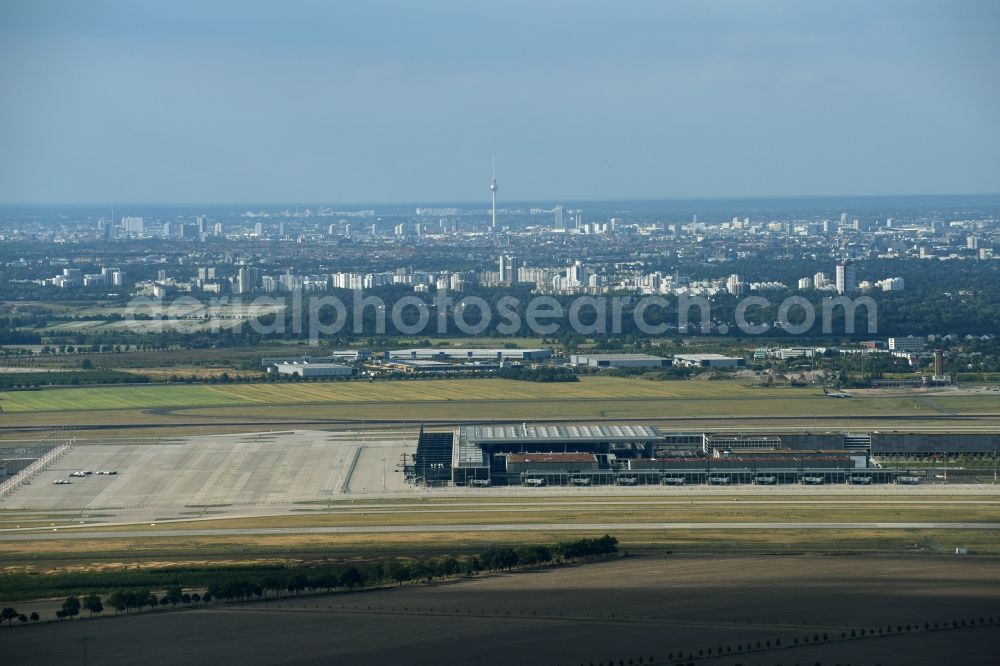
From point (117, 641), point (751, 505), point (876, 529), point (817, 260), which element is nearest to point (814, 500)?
point (751, 505)

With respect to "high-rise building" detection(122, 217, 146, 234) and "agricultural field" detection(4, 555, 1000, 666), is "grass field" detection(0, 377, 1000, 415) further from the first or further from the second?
"high-rise building" detection(122, 217, 146, 234)

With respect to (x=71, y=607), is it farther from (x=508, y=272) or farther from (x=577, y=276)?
(x=508, y=272)

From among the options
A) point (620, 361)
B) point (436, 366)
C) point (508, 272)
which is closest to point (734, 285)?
point (508, 272)

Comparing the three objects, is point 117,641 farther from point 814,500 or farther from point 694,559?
point 814,500

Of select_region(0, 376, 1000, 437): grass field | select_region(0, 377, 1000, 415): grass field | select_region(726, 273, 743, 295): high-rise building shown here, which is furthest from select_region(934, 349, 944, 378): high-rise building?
select_region(726, 273, 743, 295): high-rise building

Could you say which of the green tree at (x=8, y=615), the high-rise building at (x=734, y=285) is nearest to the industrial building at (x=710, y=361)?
the high-rise building at (x=734, y=285)

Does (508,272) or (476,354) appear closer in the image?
(476,354)
